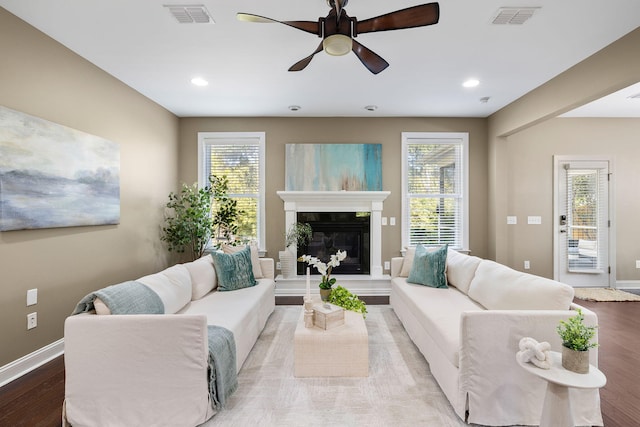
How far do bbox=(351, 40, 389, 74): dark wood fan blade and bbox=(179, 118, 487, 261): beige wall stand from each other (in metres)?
2.57

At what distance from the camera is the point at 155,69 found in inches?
125

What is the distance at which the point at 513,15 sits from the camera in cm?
228

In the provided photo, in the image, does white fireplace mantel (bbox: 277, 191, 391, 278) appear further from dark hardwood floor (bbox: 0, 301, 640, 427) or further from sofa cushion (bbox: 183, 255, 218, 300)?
dark hardwood floor (bbox: 0, 301, 640, 427)

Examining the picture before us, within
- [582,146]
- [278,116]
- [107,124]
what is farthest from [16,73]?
[582,146]

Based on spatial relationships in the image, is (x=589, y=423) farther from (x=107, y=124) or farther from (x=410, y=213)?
(x=107, y=124)

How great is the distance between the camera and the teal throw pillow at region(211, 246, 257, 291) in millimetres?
3268

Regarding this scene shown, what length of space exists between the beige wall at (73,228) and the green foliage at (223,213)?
777mm

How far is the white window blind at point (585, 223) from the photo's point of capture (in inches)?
193

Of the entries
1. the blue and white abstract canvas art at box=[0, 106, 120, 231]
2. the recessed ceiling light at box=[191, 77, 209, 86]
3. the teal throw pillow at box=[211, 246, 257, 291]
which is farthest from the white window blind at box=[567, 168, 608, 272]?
the blue and white abstract canvas art at box=[0, 106, 120, 231]

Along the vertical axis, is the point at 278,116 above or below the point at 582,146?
above

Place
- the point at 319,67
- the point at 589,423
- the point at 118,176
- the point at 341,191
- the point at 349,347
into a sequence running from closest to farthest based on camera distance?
the point at 589,423
the point at 349,347
the point at 319,67
the point at 118,176
the point at 341,191

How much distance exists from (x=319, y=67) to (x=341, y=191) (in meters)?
1.98

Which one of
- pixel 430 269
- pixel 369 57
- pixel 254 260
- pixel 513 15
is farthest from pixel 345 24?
pixel 254 260

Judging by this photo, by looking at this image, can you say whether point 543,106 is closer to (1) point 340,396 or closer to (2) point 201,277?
(1) point 340,396
